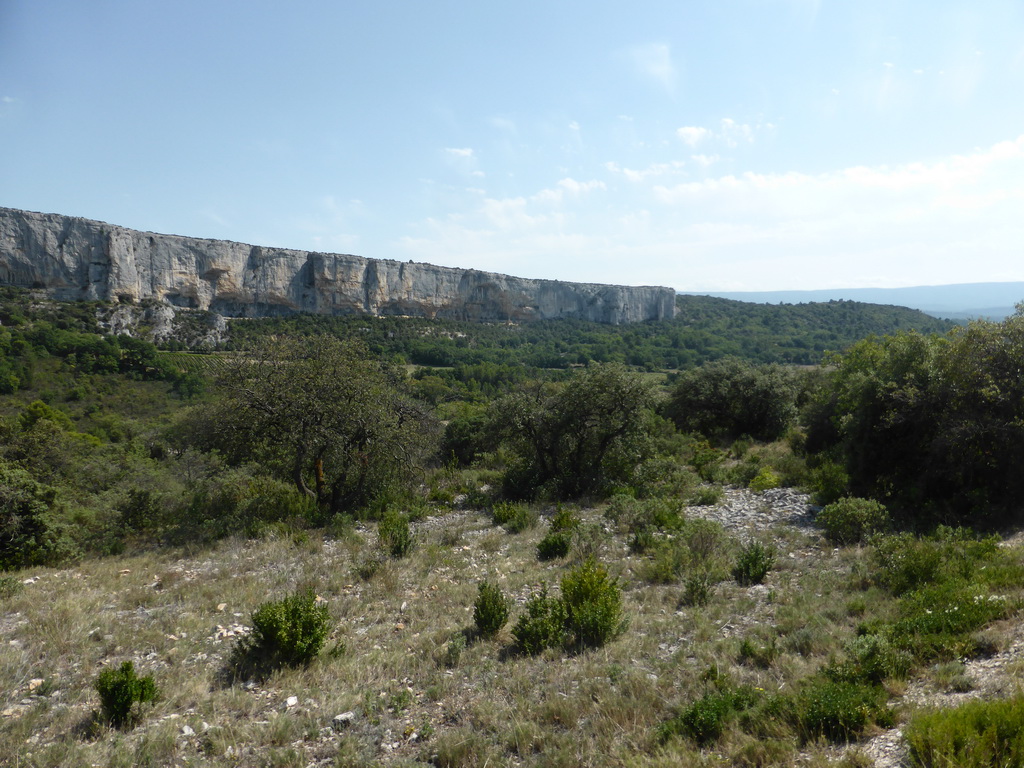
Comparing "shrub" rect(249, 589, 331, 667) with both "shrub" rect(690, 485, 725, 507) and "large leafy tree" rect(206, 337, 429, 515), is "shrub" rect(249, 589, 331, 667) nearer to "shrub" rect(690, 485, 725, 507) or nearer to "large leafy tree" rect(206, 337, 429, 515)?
"large leafy tree" rect(206, 337, 429, 515)

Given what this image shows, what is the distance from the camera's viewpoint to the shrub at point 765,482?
14359 millimetres

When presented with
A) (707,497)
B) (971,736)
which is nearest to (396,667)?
(971,736)

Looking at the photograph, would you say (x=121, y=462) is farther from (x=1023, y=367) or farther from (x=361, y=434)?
(x=1023, y=367)

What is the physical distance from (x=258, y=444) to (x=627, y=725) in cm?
1165

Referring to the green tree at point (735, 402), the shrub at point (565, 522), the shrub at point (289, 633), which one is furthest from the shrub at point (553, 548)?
the green tree at point (735, 402)

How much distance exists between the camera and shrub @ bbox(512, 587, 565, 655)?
610 cm

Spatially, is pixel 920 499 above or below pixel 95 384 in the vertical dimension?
above

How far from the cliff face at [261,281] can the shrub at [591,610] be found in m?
67.3

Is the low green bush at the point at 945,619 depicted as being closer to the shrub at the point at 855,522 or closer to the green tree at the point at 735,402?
the shrub at the point at 855,522

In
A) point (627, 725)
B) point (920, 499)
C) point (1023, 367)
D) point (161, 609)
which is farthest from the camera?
point (920, 499)

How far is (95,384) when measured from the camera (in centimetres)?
3653

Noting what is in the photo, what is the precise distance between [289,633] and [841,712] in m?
5.45

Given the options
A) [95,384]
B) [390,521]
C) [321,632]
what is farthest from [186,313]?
[321,632]

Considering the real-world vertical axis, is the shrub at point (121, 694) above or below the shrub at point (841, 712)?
below
